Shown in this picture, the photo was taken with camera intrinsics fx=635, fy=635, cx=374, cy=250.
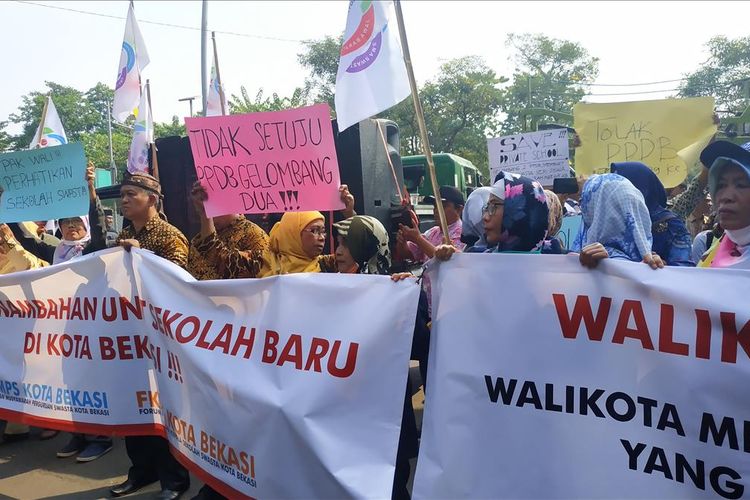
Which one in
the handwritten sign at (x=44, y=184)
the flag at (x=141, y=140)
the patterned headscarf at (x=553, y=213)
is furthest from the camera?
the flag at (x=141, y=140)

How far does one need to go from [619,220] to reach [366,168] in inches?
147

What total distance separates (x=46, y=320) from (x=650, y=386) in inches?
128

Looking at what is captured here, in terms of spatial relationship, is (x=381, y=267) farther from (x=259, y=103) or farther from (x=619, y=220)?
(x=259, y=103)

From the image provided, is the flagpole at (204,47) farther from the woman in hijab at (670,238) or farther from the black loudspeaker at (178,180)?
the woman in hijab at (670,238)

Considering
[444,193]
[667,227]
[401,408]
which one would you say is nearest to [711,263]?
[667,227]

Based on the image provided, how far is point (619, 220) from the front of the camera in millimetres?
2602

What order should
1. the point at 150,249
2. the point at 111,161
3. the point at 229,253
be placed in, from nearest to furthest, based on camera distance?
the point at 229,253 < the point at 150,249 < the point at 111,161

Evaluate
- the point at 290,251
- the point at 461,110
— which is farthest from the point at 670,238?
the point at 461,110

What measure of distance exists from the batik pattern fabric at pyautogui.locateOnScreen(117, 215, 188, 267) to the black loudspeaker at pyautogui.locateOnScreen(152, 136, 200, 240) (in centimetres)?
339

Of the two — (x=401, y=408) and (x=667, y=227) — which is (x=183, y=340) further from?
(x=667, y=227)

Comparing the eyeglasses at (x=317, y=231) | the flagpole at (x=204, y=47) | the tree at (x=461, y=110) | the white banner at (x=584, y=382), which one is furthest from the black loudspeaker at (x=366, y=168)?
the tree at (x=461, y=110)

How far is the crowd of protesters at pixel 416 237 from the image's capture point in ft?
7.93

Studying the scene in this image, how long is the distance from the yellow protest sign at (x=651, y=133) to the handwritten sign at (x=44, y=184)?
365 centimetres

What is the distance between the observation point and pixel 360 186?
19.9 ft
